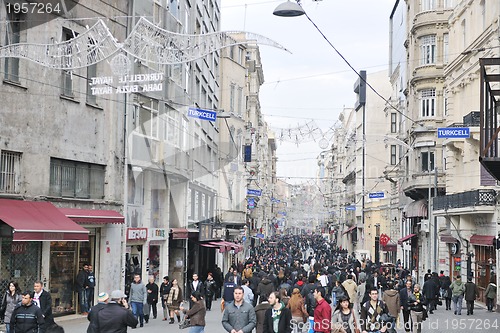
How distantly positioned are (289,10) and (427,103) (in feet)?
101

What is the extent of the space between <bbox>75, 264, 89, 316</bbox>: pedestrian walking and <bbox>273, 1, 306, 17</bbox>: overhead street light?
38.5ft

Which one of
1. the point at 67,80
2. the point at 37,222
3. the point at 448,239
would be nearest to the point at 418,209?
the point at 448,239

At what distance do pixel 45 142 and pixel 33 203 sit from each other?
1.94 metres

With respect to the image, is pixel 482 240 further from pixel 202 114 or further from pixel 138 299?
pixel 138 299

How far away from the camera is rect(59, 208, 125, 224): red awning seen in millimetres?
23141

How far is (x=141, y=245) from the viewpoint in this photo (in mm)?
30156

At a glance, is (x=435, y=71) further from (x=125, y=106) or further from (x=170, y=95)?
(x=125, y=106)

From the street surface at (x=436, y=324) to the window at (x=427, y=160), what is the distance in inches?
628

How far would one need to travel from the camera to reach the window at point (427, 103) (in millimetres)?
45000

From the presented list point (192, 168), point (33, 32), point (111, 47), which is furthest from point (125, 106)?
point (192, 168)

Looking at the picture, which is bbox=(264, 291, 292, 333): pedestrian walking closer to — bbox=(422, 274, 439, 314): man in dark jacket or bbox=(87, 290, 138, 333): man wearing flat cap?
bbox=(87, 290, 138, 333): man wearing flat cap

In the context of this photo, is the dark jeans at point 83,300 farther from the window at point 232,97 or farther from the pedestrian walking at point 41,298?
the window at point 232,97

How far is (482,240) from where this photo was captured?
1282 inches

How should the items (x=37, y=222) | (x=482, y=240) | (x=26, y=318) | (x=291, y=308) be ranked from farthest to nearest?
(x=482, y=240), (x=37, y=222), (x=291, y=308), (x=26, y=318)
